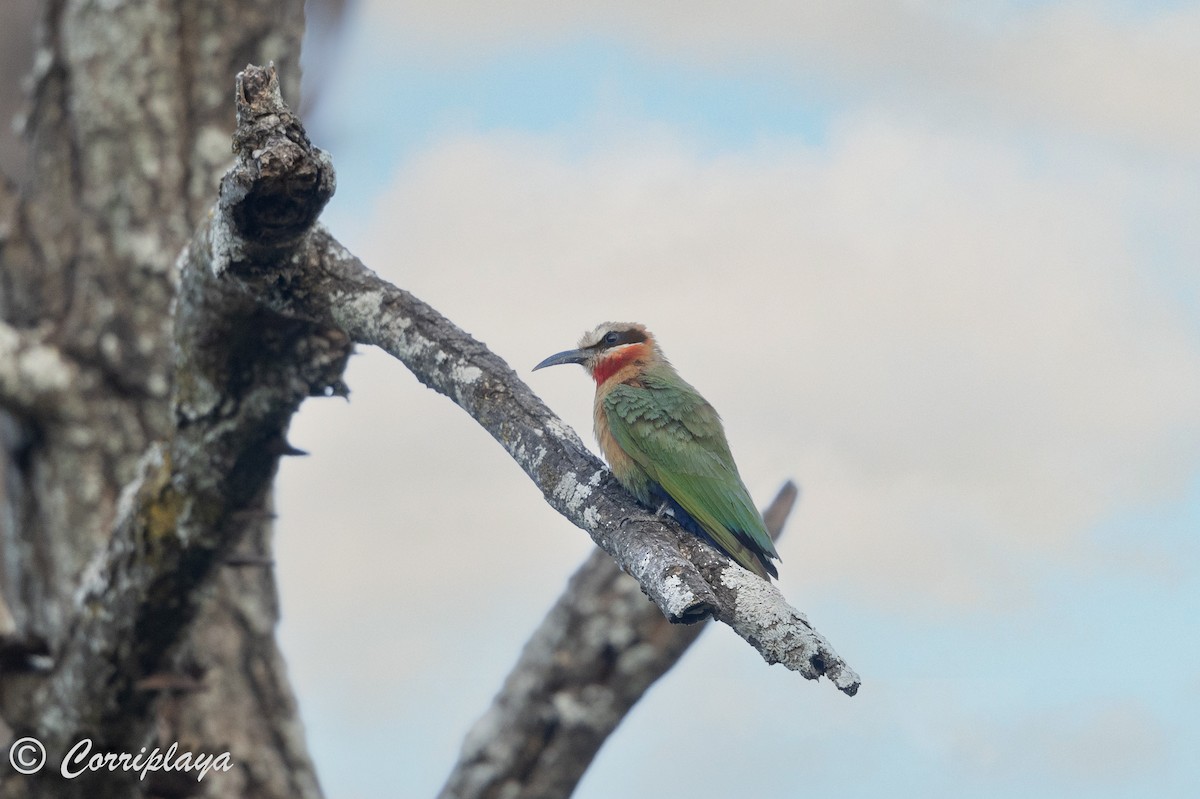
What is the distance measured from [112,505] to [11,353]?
0.82m

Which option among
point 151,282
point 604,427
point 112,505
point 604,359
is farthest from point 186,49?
point 604,427

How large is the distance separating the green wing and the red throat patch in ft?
1.44

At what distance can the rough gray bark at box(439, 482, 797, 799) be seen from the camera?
17.4 ft

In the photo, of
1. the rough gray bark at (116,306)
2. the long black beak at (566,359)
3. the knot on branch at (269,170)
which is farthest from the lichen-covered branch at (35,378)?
the knot on branch at (269,170)

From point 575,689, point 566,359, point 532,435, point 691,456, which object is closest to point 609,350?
point 566,359

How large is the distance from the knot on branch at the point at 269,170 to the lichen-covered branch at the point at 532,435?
1cm

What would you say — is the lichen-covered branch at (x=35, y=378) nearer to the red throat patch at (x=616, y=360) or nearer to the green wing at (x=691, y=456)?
the red throat patch at (x=616, y=360)

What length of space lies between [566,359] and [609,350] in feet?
0.71

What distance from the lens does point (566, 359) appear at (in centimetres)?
563

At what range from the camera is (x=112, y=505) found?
5.88 meters

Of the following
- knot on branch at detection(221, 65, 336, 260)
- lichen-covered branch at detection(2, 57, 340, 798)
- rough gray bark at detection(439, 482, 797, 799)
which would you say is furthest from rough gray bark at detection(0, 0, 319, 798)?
knot on branch at detection(221, 65, 336, 260)

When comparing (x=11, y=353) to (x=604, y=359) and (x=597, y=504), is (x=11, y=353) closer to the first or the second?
(x=604, y=359)

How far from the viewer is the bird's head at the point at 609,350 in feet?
18.0

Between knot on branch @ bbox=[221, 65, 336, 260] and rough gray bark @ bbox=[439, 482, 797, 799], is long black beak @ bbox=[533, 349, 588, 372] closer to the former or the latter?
rough gray bark @ bbox=[439, 482, 797, 799]
